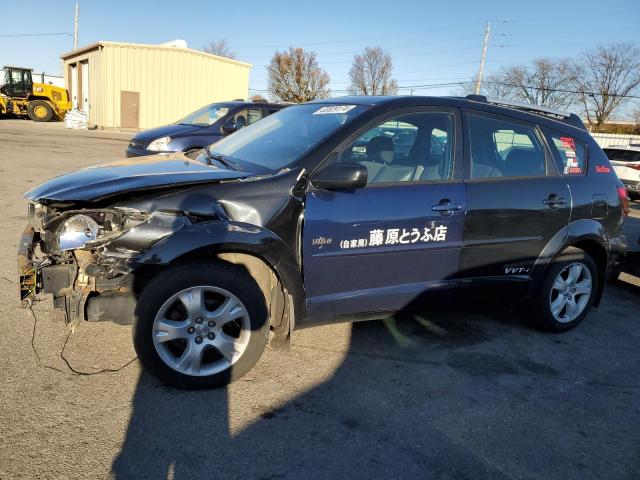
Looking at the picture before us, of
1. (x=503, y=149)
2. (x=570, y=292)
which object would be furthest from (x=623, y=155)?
(x=503, y=149)

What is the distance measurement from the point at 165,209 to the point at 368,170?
132 cm

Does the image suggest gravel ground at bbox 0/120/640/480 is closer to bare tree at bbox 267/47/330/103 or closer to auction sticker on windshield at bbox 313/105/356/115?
auction sticker on windshield at bbox 313/105/356/115

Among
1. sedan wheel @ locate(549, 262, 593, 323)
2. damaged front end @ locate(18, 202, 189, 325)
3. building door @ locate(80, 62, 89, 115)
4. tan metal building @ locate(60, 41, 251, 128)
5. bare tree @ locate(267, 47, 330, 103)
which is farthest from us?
bare tree @ locate(267, 47, 330, 103)

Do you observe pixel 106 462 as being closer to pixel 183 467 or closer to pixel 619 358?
pixel 183 467

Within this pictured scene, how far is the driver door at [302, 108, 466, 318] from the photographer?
3.14 meters

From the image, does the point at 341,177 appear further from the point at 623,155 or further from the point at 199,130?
the point at 623,155

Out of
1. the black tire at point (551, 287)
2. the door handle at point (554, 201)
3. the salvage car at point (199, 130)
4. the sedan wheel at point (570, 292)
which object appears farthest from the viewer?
the salvage car at point (199, 130)

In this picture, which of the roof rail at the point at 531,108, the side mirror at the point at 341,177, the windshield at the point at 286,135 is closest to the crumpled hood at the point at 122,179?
the windshield at the point at 286,135

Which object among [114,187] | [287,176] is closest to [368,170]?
[287,176]

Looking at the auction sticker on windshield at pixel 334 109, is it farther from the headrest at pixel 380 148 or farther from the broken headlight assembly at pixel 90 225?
the broken headlight assembly at pixel 90 225

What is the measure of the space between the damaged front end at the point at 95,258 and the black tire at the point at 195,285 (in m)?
0.17

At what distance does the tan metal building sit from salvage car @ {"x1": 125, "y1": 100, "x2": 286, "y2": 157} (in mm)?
22320

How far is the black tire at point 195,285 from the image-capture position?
278 cm

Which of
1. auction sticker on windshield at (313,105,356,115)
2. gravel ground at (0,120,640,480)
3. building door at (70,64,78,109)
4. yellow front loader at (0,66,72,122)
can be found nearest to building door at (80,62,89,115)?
building door at (70,64,78,109)
